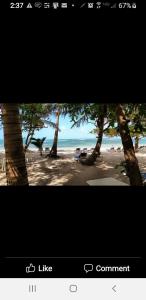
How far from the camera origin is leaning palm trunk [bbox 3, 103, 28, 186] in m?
1.87

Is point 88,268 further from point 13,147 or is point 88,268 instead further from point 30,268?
point 13,147

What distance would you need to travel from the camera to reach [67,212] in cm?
123

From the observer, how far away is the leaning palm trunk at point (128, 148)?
3076 mm

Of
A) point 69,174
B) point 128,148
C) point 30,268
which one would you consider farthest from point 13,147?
point 69,174

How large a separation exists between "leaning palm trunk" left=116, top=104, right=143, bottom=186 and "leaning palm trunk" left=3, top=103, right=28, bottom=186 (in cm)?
154

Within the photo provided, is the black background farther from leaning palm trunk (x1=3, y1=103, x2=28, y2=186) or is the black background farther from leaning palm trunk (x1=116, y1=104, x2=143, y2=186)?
leaning palm trunk (x1=116, y1=104, x2=143, y2=186)

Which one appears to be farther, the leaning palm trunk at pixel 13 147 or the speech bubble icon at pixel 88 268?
the leaning palm trunk at pixel 13 147

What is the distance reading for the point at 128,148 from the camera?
3244 millimetres
